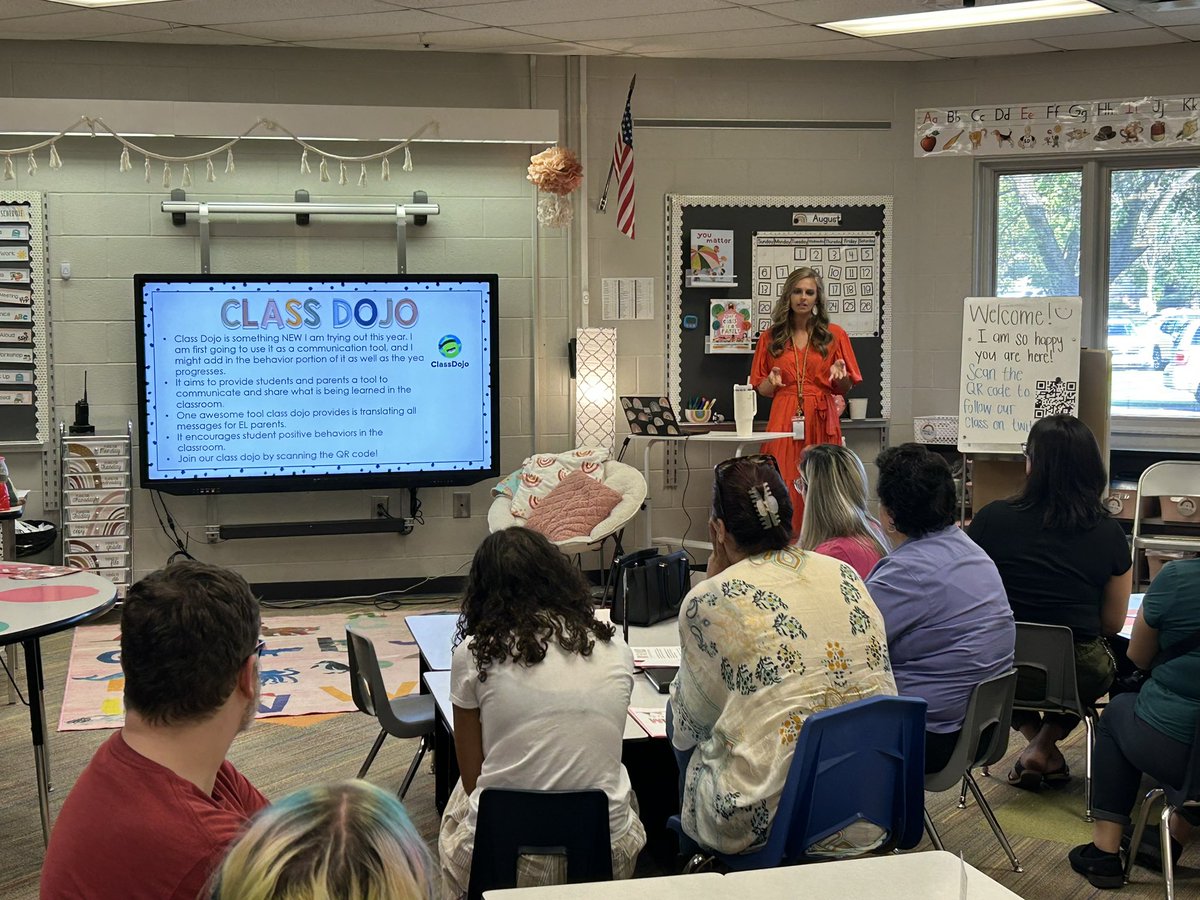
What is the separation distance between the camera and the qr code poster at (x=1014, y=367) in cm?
604

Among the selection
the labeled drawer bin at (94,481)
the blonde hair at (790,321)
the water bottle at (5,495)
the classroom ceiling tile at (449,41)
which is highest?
the classroom ceiling tile at (449,41)

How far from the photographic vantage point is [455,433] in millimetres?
6605

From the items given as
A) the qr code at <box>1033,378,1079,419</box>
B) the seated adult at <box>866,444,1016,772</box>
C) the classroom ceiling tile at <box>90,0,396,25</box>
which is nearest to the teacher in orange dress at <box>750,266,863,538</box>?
the qr code at <box>1033,378,1079,419</box>

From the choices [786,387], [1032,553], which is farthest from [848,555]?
[786,387]

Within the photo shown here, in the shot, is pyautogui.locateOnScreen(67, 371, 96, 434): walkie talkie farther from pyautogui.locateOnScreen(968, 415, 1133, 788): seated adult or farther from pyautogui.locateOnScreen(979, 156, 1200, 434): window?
pyautogui.locateOnScreen(979, 156, 1200, 434): window

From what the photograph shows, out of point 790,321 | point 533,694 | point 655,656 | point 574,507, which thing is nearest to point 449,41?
point 790,321

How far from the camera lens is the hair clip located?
2.46 m

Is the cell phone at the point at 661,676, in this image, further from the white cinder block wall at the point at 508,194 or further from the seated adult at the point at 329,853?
the white cinder block wall at the point at 508,194

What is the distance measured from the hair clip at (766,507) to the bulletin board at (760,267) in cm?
451

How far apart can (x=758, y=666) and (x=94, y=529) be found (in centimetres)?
481

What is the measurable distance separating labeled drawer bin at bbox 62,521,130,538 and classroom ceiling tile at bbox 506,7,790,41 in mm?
3163

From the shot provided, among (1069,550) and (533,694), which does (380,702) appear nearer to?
(533,694)

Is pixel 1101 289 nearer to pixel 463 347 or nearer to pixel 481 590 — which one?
pixel 463 347

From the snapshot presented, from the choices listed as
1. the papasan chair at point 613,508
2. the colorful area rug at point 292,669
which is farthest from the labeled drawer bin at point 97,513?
the papasan chair at point 613,508
